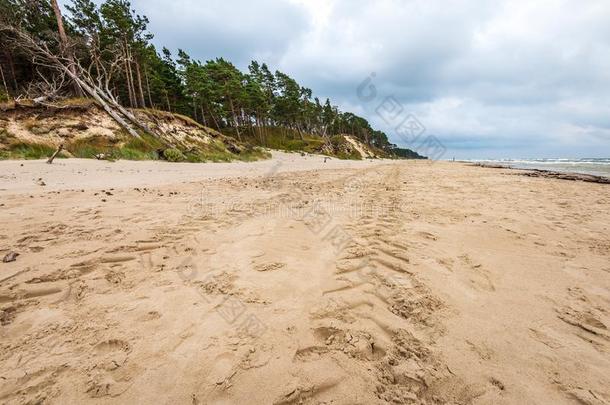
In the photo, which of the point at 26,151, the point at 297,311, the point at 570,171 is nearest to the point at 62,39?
the point at 26,151

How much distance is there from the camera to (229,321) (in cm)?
242

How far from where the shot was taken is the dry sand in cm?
181

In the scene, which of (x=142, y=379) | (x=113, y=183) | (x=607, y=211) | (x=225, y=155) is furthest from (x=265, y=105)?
(x=142, y=379)

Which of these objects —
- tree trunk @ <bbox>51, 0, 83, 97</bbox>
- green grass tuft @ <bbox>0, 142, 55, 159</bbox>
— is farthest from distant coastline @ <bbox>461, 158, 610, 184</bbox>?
tree trunk @ <bbox>51, 0, 83, 97</bbox>

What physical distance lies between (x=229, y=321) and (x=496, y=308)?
2.58m

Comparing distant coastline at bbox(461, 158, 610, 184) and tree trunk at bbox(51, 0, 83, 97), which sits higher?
tree trunk at bbox(51, 0, 83, 97)

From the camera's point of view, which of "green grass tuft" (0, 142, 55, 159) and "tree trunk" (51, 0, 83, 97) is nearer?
"green grass tuft" (0, 142, 55, 159)

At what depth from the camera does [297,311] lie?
2.55 metres

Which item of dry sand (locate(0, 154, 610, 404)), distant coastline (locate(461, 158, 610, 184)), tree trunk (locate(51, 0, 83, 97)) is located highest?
tree trunk (locate(51, 0, 83, 97))

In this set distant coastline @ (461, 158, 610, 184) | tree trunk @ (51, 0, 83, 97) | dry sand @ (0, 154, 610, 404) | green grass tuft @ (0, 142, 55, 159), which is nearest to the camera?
dry sand @ (0, 154, 610, 404)

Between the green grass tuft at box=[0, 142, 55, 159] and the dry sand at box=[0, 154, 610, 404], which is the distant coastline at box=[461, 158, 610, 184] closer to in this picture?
the dry sand at box=[0, 154, 610, 404]

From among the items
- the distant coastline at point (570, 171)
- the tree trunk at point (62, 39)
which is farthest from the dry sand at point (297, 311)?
the tree trunk at point (62, 39)

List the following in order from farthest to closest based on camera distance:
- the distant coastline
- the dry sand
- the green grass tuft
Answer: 1. the distant coastline
2. the green grass tuft
3. the dry sand

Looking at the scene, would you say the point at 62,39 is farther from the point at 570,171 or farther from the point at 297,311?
the point at 570,171
